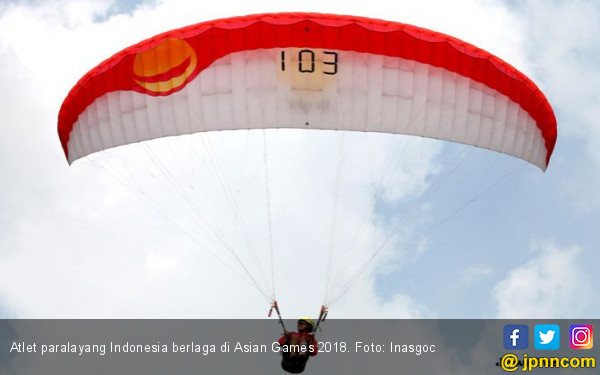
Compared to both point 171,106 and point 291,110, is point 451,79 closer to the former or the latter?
point 291,110

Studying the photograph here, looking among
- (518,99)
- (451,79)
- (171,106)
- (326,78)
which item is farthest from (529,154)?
(171,106)

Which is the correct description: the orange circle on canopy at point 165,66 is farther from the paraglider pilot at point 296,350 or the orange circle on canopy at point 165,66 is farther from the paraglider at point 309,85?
the paraglider pilot at point 296,350

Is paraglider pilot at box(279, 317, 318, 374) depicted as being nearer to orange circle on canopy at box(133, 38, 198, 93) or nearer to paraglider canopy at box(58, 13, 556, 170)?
paraglider canopy at box(58, 13, 556, 170)

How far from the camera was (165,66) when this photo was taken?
1878 centimetres

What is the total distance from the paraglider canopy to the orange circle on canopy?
23 mm

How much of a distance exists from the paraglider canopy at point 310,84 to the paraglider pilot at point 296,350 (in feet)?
15.5

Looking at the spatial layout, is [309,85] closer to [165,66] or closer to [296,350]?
[165,66]

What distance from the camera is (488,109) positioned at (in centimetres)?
1941

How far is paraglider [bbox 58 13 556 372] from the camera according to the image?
18.1 m

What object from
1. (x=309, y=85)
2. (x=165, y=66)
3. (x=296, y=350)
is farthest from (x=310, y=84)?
(x=296, y=350)

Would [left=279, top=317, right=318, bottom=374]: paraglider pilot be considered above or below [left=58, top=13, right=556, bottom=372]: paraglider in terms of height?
below

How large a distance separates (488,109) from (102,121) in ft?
29.9

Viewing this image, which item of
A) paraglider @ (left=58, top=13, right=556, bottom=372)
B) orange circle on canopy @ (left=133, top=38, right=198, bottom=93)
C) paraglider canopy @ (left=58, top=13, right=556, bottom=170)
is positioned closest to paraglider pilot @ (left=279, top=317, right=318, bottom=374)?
paraglider @ (left=58, top=13, right=556, bottom=372)

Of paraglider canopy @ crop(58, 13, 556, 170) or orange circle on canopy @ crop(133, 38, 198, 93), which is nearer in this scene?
paraglider canopy @ crop(58, 13, 556, 170)
